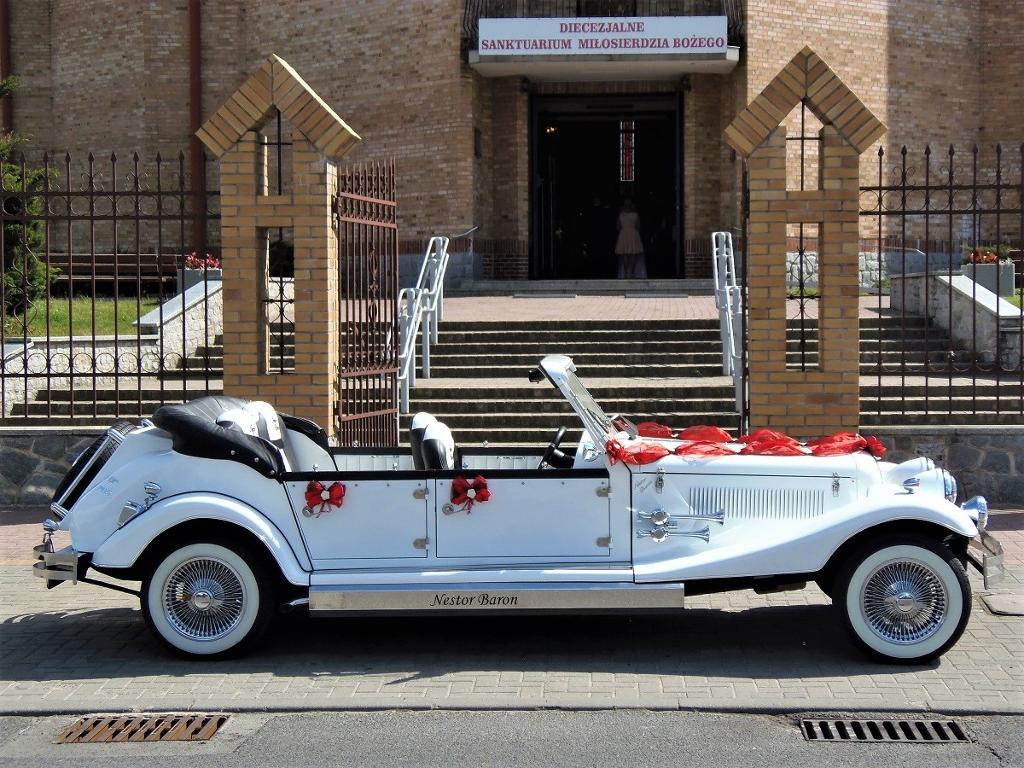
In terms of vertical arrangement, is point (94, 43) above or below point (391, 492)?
above

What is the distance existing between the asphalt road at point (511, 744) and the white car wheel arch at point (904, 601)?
68 centimetres

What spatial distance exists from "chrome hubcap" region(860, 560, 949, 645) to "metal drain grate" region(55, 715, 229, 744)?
3.09 metres

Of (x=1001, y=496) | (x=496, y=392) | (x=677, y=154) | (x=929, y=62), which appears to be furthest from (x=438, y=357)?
(x=929, y=62)

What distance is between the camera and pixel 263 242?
9.73 meters

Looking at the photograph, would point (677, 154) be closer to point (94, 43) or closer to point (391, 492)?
point (94, 43)

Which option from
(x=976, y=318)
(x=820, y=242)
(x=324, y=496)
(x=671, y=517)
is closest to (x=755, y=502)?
(x=671, y=517)

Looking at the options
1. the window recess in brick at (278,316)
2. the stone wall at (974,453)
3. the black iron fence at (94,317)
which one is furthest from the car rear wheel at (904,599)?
the black iron fence at (94,317)

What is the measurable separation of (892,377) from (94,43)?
19926 mm

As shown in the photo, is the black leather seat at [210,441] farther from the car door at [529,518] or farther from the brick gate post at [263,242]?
the brick gate post at [263,242]

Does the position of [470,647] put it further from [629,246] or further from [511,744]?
[629,246]

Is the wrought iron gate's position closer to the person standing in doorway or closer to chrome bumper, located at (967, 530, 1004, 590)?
chrome bumper, located at (967, 530, 1004, 590)

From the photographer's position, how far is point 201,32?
82.7 feet

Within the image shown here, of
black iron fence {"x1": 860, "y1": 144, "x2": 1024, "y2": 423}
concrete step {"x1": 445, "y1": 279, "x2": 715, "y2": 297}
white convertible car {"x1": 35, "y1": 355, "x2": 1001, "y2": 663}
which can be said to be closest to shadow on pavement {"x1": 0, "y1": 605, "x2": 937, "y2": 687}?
white convertible car {"x1": 35, "y1": 355, "x2": 1001, "y2": 663}

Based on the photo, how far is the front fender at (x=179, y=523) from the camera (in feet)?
20.0
